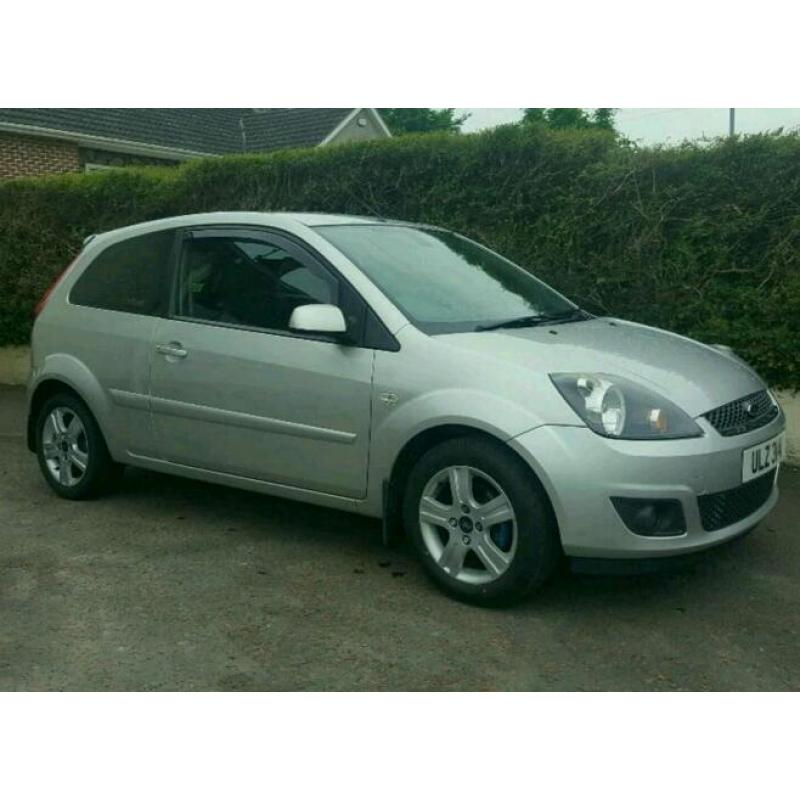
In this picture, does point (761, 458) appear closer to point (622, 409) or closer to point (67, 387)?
point (622, 409)

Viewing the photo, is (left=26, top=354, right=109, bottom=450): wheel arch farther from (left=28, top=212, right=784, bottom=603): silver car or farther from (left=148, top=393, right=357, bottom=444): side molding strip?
(left=148, top=393, right=357, bottom=444): side molding strip

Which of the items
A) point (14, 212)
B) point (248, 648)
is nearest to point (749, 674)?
point (248, 648)

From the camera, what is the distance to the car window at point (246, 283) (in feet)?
15.7

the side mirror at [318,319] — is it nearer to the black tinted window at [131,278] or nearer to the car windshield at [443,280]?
the car windshield at [443,280]

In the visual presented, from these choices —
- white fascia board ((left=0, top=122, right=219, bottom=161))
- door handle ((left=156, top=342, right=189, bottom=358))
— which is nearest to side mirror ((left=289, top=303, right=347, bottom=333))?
door handle ((left=156, top=342, right=189, bottom=358))

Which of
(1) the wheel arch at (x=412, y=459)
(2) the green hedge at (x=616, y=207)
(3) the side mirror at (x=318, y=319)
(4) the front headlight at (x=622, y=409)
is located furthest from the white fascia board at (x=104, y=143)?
(4) the front headlight at (x=622, y=409)

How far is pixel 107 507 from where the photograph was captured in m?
5.84

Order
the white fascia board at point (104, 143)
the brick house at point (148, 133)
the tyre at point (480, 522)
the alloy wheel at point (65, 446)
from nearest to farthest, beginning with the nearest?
the tyre at point (480, 522), the alloy wheel at point (65, 446), the white fascia board at point (104, 143), the brick house at point (148, 133)

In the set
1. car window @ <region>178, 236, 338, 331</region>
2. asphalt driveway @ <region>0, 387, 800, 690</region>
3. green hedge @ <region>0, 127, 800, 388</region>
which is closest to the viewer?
asphalt driveway @ <region>0, 387, 800, 690</region>

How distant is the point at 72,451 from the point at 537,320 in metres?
3.02

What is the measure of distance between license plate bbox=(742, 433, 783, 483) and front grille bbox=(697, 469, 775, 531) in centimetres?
3

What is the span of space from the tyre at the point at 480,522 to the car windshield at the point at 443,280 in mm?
681

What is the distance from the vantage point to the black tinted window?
5.45 metres

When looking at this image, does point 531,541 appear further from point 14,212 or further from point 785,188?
point 14,212
